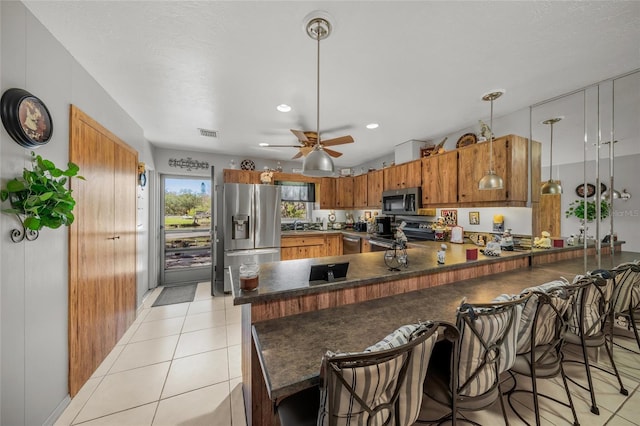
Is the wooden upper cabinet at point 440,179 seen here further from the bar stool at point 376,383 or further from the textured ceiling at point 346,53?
the bar stool at point 376,383

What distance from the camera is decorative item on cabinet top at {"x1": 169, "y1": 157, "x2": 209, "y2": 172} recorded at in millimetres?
4535

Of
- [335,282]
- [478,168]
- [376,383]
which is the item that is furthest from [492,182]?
[376,383]

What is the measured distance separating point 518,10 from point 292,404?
2.60 m

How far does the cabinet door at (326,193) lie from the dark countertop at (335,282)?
3.26 m

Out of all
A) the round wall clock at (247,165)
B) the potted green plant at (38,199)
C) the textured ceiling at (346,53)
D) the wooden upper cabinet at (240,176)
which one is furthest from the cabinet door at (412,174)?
the potted green plant at (38,199)

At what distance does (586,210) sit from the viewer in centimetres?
246

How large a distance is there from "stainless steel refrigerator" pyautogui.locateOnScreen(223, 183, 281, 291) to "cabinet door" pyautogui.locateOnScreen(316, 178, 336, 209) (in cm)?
134

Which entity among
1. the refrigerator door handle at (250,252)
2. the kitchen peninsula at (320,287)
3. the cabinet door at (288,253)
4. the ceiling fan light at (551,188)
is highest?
the ceiling fan light at (551,188)

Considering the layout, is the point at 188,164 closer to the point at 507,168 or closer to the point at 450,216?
the point at 450,216

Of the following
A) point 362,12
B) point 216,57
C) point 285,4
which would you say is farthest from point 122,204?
point 362,12

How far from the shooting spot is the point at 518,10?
1.44 metres

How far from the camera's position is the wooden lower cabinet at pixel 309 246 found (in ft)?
15.5

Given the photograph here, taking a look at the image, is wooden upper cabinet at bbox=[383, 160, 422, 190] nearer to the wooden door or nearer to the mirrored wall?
the mirrored wall

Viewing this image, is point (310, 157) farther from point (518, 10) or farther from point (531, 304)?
point (531, 304)
